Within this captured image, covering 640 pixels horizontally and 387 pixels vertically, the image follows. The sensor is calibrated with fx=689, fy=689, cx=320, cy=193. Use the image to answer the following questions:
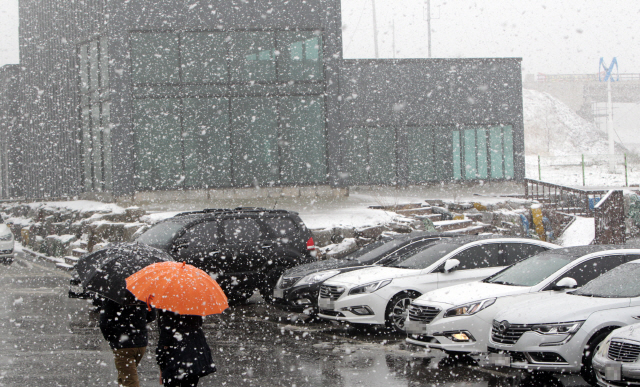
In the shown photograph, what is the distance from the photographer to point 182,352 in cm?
498

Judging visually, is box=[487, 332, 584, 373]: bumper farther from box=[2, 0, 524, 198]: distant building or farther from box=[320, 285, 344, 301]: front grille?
box=[2, 0, 524, 198]: distant building

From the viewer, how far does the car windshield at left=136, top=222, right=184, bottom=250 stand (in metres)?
12.6

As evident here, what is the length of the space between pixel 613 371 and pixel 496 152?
2507 centimetres

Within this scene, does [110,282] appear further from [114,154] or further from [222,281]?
[114,154]

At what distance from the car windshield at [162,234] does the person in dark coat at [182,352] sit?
24.8 feet

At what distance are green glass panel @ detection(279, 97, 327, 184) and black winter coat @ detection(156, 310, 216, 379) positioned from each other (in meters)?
19.6

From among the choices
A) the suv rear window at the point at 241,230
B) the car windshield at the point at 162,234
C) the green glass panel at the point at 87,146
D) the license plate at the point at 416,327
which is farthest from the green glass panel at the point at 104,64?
the license plate at the point at 416,327

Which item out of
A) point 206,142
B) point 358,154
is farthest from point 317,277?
point 358,154

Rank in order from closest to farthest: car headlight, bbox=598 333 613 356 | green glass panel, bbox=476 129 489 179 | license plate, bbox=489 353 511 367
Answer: car headlight, bbox=598 333 613 356, license plate, bbox=489 353 511 367, green glass panel, bbox=476 129 489 179

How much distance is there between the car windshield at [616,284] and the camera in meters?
7.56

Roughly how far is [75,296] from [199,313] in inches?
306

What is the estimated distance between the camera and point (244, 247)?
13008mm

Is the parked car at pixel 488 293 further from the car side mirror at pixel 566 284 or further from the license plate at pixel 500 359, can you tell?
the license plate at pixel 500 359

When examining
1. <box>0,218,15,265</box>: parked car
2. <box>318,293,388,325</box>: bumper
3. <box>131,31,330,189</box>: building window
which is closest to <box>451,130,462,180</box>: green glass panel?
<box>131,31,330,189</box>: building window
